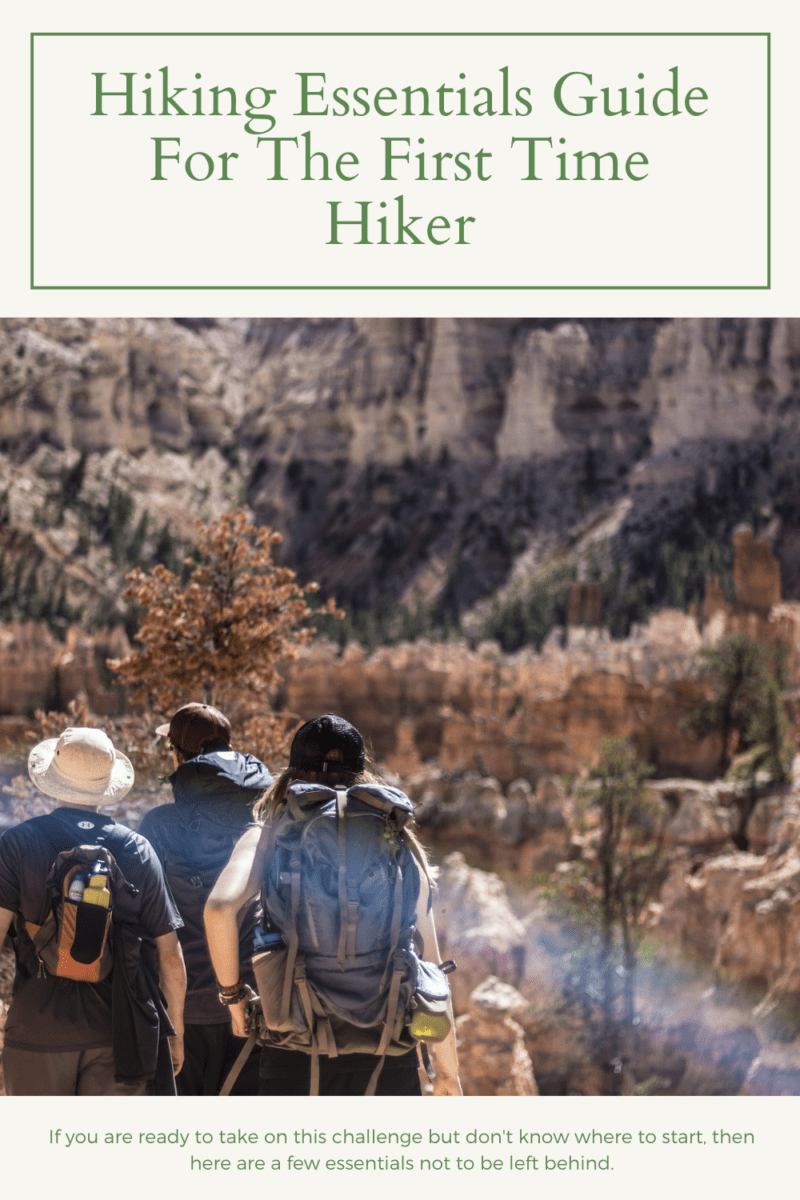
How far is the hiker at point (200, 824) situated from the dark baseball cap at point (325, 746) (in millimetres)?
672

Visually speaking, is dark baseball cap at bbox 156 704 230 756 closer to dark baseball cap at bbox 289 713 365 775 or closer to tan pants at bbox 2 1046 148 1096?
Answer: dark baseball cap at bbox 289 713 365 775

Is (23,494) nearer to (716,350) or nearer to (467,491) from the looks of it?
(467,491)

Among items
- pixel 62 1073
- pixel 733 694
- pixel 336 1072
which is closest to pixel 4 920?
pixel 62 1073

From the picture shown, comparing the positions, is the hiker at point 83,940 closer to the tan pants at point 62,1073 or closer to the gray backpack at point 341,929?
the tan pants at point 62,1073

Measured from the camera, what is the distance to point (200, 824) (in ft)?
15.9

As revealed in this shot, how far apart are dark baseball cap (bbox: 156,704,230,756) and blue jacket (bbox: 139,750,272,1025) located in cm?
8

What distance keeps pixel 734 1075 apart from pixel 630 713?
75.2 feet

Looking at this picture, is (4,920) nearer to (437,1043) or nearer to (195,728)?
(195,728)

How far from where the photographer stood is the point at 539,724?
1526 inches

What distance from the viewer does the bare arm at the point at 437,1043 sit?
4.22 metres
